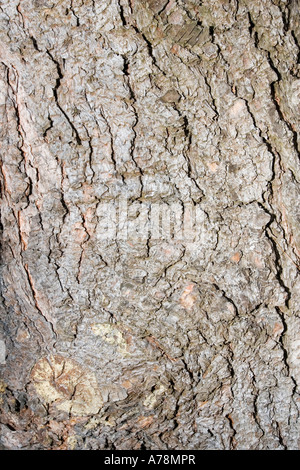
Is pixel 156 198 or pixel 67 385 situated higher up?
pixel 156 198

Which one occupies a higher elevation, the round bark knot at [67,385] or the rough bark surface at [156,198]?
the rough bark surface at [156,198]

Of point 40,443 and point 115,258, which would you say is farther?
point 40,443

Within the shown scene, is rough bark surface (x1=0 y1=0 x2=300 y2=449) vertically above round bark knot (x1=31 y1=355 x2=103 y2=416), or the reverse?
rough bark surface (x1=0 y1=0 x2=300 y2=449)

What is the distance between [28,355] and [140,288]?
394 millimetres

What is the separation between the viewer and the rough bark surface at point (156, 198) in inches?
38.7

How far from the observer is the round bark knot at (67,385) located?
109 cm

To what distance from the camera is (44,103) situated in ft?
3.25

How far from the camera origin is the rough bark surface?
0.98 meters

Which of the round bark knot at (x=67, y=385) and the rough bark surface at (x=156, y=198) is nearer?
the rough bark surface at (x=156, y=198)

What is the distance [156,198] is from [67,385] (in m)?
0.58

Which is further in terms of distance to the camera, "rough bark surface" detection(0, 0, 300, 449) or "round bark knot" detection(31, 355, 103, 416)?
"round bark knot" detection(31, 355, 103, 416)

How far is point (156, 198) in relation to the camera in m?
1.01
